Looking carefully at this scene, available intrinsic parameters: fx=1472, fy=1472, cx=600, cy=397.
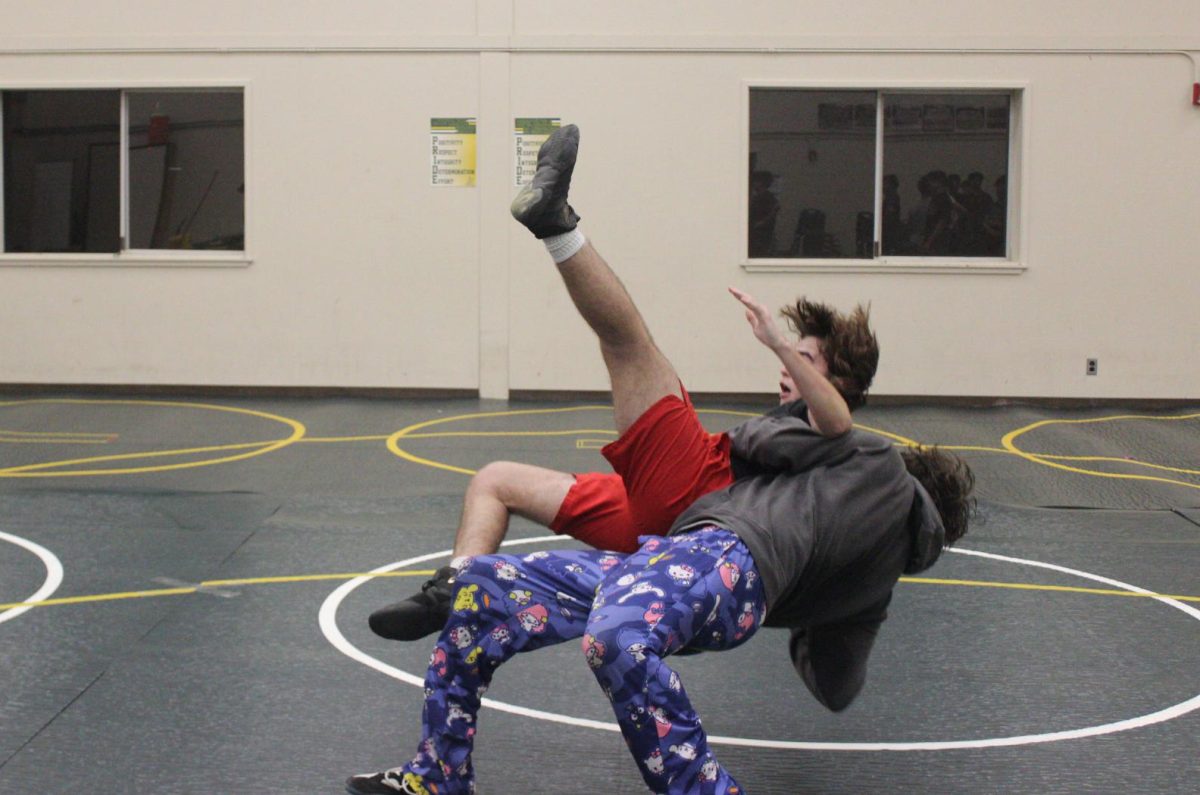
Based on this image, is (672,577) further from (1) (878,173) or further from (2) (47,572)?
(1) (878,173)

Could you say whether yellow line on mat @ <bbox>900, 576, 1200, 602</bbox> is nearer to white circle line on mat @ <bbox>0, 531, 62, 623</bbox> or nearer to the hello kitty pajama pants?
the hello kitty pajama pants

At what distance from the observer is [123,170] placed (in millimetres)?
11836

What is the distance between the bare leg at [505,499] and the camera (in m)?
3.86

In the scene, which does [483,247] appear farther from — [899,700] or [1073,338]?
[899,700]

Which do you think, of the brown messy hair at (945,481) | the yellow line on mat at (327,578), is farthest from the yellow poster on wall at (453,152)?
the brown messy hair at (945,481)

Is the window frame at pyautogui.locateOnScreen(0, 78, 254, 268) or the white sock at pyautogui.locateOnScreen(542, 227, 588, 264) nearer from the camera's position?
the white sock at pyautogui.locateOnScreen(542, 227, 588, 264)

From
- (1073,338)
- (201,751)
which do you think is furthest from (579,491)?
(1073,338)

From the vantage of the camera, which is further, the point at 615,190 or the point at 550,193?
the point at 615,190

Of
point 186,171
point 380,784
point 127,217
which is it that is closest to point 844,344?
point 380,784

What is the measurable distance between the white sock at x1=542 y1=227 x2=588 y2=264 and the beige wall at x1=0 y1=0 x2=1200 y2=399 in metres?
7.99

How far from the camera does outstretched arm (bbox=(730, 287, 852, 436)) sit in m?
3.24

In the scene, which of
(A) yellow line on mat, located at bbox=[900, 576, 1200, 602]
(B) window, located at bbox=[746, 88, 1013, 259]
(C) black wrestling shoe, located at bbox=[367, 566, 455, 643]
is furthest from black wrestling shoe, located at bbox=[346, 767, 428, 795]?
(B) window, located at bbox=[746, 88, 1013, 259]

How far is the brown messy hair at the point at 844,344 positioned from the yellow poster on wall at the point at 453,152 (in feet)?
26.5

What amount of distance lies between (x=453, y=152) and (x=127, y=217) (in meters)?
2.73
